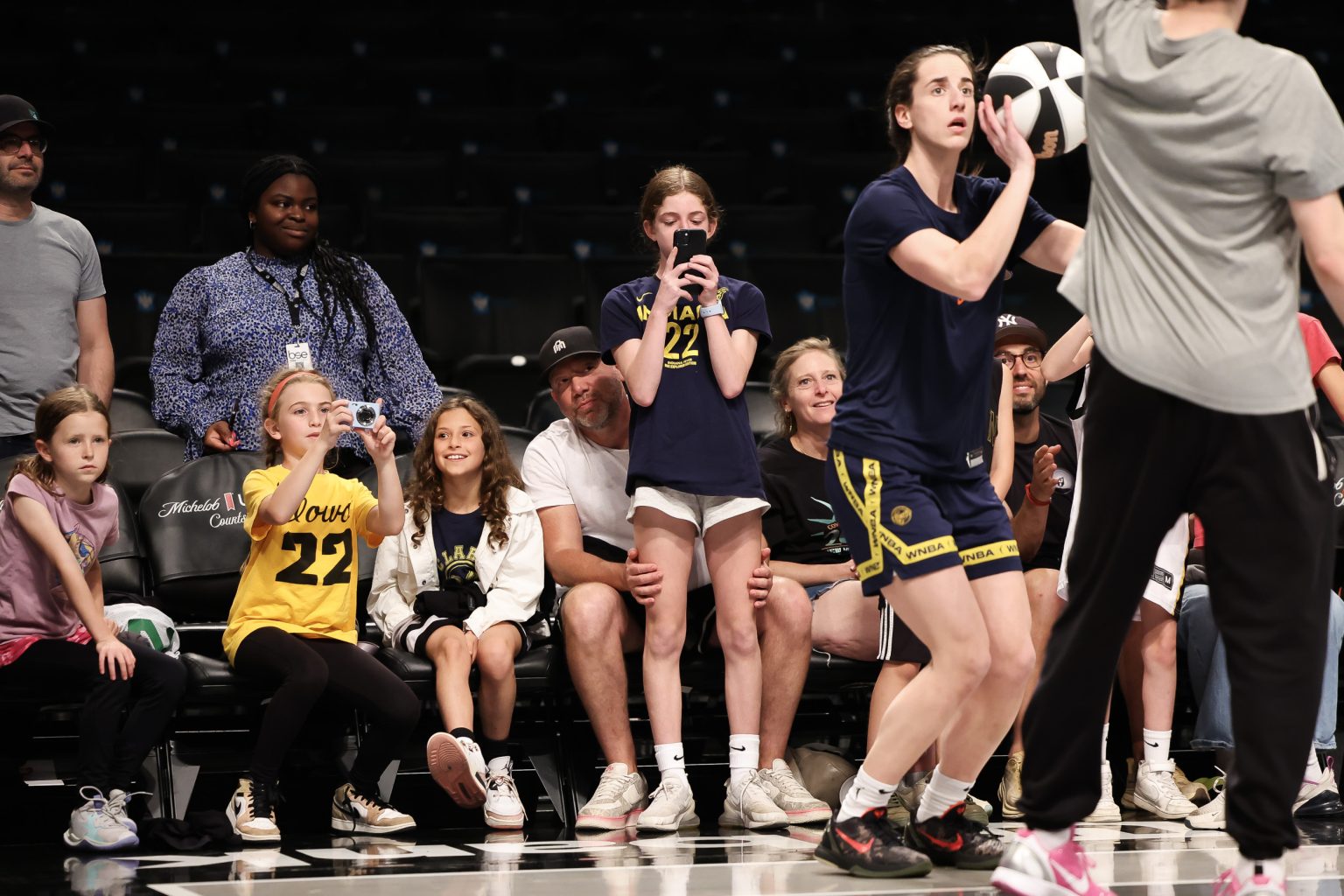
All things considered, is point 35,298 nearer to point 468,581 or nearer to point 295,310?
point 295,310

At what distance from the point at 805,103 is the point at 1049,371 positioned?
214 inches

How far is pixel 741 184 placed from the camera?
802cm

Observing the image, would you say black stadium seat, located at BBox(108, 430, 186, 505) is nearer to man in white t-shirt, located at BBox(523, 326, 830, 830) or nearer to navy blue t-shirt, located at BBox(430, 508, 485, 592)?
navy blue t-shirt, located at BBox(430, 508, 485, 592)

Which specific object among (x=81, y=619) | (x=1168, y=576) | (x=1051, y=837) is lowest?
(x=1051, y=837)

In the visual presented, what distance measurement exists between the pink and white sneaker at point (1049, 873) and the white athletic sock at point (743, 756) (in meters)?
1.49

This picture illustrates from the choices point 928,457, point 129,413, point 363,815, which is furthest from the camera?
point 129,413

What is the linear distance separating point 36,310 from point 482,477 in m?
1.54

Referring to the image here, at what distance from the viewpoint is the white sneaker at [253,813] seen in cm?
394

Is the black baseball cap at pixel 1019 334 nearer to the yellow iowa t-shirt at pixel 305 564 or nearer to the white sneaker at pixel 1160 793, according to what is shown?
the white sneaker at pixel 1160 793

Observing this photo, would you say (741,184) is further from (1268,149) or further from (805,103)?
(1268,149)

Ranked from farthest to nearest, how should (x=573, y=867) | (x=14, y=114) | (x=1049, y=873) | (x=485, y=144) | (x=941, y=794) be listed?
1. (x=485, y=144)
2. (x=14, y=114)
3. (x=573, y=867)
4. (x=941, y=794)
5. (x=1049, y=873)

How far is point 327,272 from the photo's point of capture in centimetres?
516

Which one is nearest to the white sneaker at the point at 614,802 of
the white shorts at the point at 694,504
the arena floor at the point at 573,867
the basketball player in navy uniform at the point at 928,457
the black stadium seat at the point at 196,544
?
the arena floor at the point at 573,867

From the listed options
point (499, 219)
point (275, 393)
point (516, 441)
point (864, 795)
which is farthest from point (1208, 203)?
point (499, 219)
